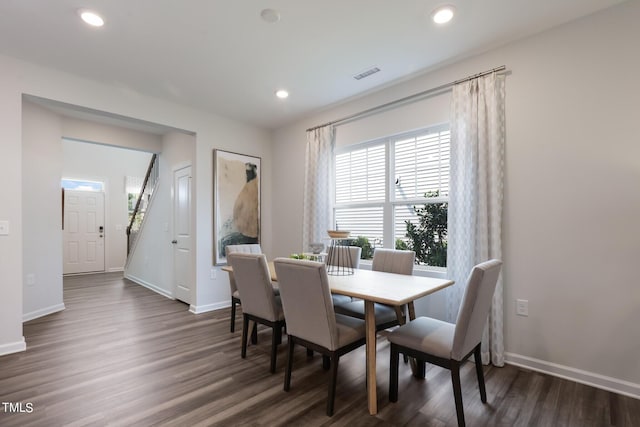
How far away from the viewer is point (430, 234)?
10.4 feet

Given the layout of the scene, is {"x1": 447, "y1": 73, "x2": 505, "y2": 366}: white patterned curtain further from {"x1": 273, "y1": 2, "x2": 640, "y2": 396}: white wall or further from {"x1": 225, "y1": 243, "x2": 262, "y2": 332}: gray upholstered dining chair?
{"x1": 225, "y1": 243, "x2": 262, "y2": 332}: gray upholstered dining chair

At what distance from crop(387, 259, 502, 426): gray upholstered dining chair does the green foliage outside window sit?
1.12m

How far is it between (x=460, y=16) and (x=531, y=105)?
924 millimetres

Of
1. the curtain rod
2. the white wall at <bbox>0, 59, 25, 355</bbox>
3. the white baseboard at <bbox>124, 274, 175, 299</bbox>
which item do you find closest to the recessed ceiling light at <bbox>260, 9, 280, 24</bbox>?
the curtain rod

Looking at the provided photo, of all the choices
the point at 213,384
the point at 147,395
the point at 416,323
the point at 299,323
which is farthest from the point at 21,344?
the point at 416,323

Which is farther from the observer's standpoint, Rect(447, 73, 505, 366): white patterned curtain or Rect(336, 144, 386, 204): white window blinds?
Rect(336, 144, 386, 204): white window blinds

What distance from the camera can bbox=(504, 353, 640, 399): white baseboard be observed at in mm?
2033

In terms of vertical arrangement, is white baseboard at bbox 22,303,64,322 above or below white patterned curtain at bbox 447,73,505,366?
below

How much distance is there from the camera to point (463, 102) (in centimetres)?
277

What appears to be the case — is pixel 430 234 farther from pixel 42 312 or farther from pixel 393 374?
pixel 42 312

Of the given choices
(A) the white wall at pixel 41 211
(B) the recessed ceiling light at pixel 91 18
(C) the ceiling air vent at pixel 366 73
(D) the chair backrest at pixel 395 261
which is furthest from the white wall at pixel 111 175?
(D) the chair backrest at pixel 395 261

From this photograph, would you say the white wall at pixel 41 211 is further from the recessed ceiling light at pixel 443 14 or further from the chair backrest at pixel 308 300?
the recessed ceiling light at pixel 443 14

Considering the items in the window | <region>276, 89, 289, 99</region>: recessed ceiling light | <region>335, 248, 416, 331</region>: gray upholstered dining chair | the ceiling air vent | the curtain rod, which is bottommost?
<region>335, 248, 416, 331</region>: gray upholstered dining chair

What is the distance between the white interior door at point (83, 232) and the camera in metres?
6.84
